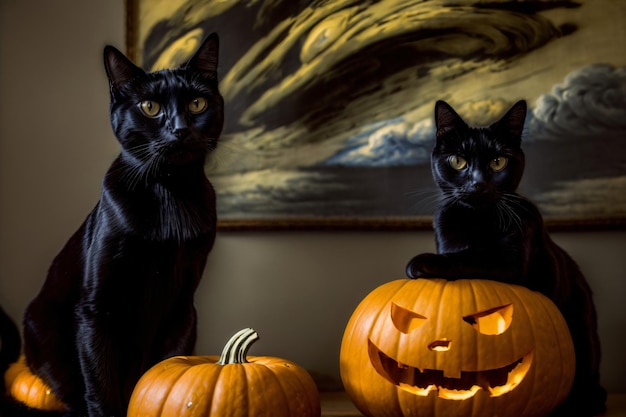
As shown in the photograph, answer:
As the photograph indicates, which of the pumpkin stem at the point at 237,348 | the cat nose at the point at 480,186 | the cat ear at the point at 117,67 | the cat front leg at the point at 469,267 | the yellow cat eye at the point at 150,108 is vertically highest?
the cat ear at the point at 117,67

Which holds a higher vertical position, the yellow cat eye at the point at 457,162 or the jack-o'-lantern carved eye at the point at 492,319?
the yellow cat eye at the point at 457,162

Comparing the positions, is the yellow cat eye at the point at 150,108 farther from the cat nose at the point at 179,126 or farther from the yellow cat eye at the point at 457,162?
the yellow cat eye at the point at 457,162

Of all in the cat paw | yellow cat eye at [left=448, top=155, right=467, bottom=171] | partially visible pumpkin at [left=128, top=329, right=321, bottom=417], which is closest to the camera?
partially visible pumpkin at [left=128, top=329, right=321, bottom=417]

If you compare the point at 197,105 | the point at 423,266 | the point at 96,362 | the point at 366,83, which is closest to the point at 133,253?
the point at 96,362

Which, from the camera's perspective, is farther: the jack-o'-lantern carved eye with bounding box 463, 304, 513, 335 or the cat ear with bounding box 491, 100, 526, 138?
the cat ear with bounding box 491, 100, 526, 138

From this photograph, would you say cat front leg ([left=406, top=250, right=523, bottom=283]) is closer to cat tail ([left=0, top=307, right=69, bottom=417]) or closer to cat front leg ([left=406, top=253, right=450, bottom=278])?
cat front leg ([left=406, top=253, right=450, bottom=278])

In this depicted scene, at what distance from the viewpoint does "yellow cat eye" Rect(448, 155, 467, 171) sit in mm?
1378

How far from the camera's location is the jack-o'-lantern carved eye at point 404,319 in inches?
47.4

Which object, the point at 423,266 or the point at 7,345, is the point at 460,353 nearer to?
the point at 423,266

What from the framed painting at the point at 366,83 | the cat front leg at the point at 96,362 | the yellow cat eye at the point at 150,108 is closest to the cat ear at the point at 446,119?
the framed painting at the point at 366,83

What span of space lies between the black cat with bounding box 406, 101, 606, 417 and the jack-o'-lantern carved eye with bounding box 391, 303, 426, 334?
0.29 feet

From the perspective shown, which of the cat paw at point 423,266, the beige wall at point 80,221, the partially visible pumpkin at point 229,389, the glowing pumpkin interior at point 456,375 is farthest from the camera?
the beige wall at point 80,221

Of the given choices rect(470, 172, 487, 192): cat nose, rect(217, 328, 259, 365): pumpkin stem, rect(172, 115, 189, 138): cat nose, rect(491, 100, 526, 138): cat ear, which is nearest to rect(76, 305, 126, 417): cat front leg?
rect(217, 328, 259, 365): pumpkin stem

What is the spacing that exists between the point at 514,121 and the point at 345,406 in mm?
792
